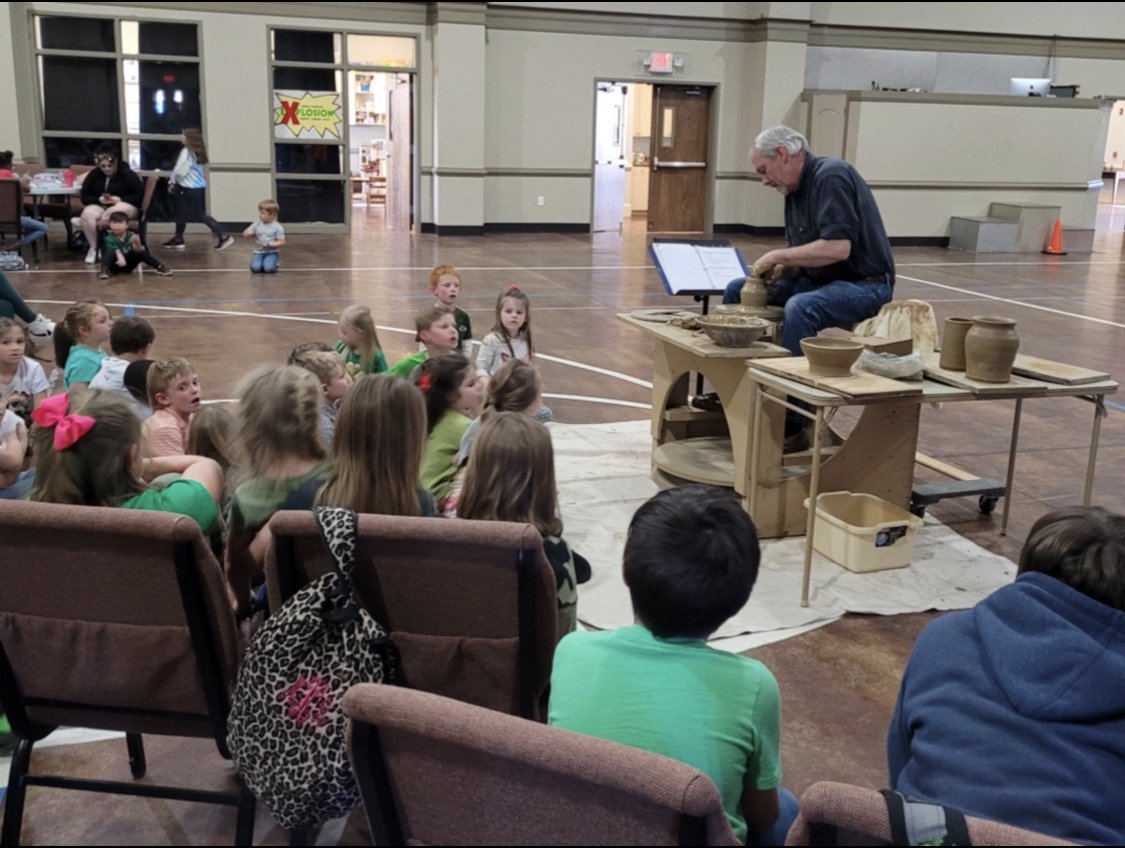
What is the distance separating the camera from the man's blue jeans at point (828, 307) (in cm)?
468

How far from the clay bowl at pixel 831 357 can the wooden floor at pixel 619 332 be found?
88 cm

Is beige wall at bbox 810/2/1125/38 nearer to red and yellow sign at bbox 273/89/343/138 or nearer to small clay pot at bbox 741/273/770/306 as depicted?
red and yellow sign at bbox 273/89/343/138

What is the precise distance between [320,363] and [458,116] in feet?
38.5

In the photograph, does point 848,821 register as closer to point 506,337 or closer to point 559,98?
point 506,337

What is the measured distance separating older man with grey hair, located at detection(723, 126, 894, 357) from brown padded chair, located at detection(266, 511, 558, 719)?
9.43 ft

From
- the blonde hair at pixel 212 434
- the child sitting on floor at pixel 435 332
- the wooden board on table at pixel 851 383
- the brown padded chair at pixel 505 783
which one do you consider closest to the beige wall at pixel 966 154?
the child sitting on floor at pixel 435 332

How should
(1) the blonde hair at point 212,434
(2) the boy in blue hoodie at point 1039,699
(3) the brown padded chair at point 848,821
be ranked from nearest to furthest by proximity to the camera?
1. (3) the brown padded chair at point 848,821
2. (2) the boy in blue hoodie at point 1039,699
3. (1) the blonde hair at point 212,434

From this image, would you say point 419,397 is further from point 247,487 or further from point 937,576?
point 937,576

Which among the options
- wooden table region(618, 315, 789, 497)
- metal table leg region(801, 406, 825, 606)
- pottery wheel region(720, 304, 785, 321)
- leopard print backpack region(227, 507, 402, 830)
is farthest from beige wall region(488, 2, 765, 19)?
leopard print backpack region(227, 507, 402, 830)

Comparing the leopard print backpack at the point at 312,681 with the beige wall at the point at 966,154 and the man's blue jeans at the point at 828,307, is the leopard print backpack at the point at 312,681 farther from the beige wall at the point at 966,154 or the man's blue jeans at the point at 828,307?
the beige wall at the point at 966,154

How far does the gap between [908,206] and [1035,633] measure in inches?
603

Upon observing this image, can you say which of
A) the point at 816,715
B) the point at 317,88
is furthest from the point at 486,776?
the point at 317,88

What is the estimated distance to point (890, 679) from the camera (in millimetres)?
3186

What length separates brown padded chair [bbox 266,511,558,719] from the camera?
1.97 metres
